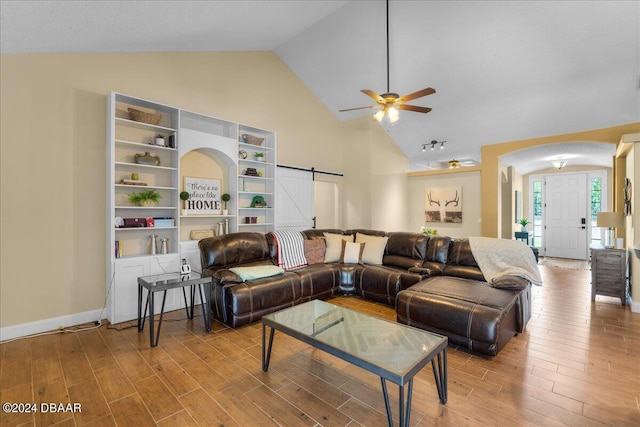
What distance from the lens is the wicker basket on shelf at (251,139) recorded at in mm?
4812

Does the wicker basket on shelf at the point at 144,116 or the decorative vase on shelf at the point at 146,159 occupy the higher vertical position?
the wicker basket on shelf at the point at 144,116

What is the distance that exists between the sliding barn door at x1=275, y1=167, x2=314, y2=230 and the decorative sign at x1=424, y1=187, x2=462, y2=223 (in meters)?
3.27

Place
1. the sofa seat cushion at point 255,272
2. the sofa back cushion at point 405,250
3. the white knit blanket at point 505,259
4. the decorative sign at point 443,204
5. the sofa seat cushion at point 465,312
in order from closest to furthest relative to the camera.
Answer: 1. the sofa seat cushion at point 465,312
2. the white knit blanket at point 505,259
3. the sofa seat cushion at point 255,272
4. the sofa back cushion at point 405,250
5. the decorative sign at point 443,204

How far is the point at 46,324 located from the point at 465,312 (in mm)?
4283

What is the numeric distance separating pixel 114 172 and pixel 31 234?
1.00 metres

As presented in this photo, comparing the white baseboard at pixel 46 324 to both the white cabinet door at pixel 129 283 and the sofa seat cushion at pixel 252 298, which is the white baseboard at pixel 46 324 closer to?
the white cabinet door at pixel 129 283

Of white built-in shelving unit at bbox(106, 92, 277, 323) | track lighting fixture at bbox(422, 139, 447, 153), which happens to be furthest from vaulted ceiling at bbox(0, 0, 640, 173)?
white built-in shelving unit at bbox(106, 92, 277, 323)

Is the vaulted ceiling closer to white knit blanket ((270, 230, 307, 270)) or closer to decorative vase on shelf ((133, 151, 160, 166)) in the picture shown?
decorative vase on shelf ((133, 151, 160, 166))

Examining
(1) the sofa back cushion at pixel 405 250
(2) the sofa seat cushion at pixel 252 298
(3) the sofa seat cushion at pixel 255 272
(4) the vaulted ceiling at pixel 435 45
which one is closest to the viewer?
(4) the vaulted ceiling at pixel 435 45

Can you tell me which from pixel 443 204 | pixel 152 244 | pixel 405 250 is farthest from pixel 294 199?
pixel 443 204

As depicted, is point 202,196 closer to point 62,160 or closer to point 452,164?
point 62,160

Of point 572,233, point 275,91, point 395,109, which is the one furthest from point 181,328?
point 572,233

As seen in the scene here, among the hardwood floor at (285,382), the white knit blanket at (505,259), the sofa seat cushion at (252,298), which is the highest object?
the white knit blanket at (505,259)

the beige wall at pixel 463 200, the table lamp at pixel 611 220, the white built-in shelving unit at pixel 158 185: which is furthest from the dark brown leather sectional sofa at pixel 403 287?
the beige wall at pixel 463 200
